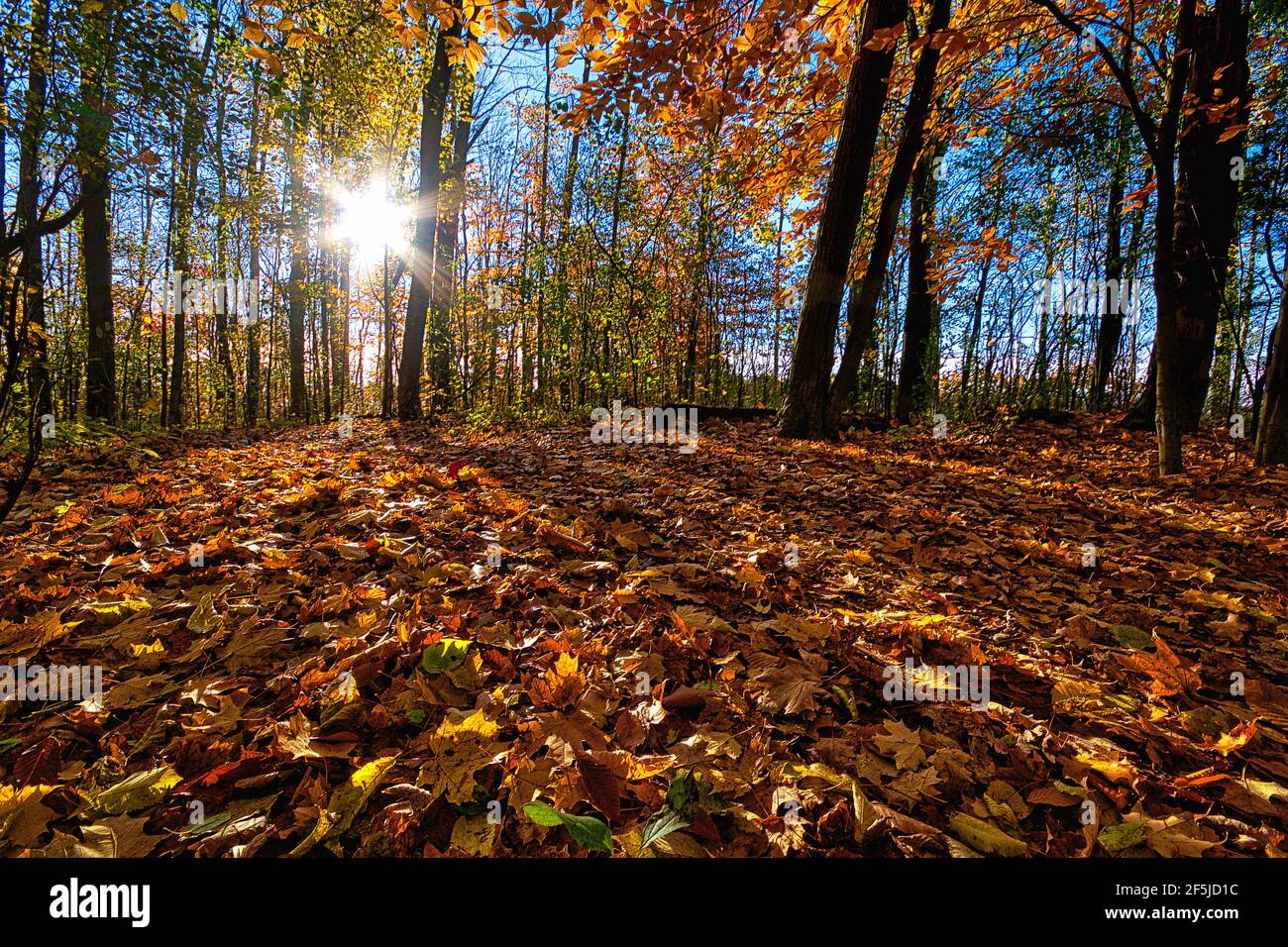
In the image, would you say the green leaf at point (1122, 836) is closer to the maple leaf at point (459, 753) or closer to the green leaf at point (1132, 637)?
the green leaf at point (1132, 637)

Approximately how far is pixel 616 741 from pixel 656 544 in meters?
1.47

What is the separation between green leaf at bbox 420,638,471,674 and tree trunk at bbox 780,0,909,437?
4.73 metres

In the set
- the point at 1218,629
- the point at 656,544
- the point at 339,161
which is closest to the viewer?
the point at 1218,629

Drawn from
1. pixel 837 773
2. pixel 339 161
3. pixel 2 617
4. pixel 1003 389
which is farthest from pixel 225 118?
pixel 1003 389

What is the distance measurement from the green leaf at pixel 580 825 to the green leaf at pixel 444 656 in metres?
0.67

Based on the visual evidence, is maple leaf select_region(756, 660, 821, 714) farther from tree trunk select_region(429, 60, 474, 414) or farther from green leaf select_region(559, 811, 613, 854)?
tree trunk select_region(429, 60, 474, 414)

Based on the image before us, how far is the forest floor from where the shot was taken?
1190 mm

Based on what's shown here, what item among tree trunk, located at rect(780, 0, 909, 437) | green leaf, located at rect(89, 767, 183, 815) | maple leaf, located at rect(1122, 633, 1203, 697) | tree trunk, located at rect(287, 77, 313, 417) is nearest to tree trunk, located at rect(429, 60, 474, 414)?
tree trunk, located at rect(287, 77, 313, 417)

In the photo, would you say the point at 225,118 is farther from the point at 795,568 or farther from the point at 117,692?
the point at 795,568

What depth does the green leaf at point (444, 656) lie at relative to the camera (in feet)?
5.57

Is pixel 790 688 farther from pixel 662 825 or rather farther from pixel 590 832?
pixel 590 832

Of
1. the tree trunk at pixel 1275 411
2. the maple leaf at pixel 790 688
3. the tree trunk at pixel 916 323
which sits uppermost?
the tree trunk at pixel 916 323

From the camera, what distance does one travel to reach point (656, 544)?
2.84 metres

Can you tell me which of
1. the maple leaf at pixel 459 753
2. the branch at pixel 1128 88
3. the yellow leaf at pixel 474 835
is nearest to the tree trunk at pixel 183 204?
the maple leaf at pixel 459 753
